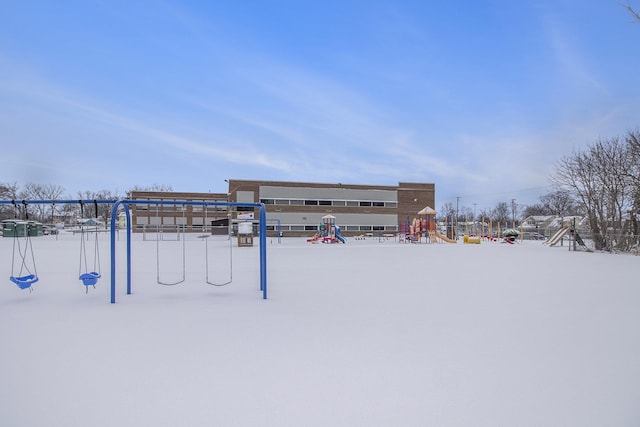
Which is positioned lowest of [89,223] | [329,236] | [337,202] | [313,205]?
[329,236]

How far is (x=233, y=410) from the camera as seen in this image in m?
2.81

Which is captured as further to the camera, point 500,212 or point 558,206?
point 500,212

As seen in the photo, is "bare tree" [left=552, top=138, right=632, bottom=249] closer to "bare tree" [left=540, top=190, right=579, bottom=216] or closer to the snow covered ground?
the snow covered ground

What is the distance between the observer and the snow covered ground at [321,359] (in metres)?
2.80

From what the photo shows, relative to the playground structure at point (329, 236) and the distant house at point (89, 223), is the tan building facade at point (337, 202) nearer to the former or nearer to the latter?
the playground structure at point (329, 236)

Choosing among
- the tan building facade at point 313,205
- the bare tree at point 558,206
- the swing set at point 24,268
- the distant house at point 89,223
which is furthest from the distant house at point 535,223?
the swing set at point 24,268

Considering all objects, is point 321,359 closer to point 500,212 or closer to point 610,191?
point 610,191

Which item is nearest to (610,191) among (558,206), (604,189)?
(604,189)

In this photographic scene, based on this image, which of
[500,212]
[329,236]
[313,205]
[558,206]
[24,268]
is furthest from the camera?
[500,212]

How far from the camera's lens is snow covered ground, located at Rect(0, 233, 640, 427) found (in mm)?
2801

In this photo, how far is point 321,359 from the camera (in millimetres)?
3846

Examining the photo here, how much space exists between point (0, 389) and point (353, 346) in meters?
3.20

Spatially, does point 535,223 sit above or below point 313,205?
below

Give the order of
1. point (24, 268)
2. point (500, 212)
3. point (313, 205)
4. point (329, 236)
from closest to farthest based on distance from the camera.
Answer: point (24, 268) → point (329, 236) → point (313, 205) → point (500, 212)
